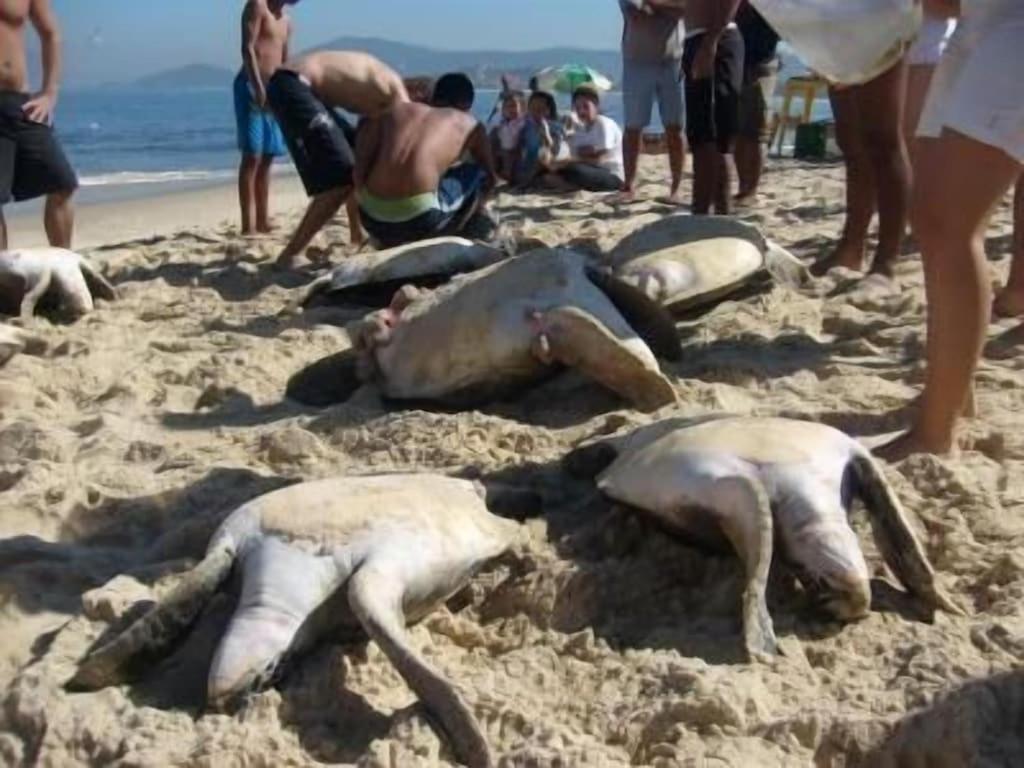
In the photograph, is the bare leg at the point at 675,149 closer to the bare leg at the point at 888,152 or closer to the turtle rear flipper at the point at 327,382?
the bare leg at the point at 888,152

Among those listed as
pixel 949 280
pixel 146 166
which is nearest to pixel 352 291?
pixel 949 280

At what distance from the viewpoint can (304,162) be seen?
652cm

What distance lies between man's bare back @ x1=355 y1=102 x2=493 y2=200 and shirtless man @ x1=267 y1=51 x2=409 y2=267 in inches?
8.0

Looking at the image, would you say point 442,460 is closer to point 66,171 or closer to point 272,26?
point 66,171

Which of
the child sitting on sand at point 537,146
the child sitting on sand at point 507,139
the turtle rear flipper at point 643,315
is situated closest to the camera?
the turtle rear flipper at point 643,315

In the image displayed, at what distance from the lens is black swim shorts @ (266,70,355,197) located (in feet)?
21.2

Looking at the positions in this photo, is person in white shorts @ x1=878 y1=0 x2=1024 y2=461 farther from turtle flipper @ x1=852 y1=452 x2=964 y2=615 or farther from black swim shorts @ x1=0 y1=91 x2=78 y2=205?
black swim shorts @ x1=0 y1=91 x2=78 y2=205

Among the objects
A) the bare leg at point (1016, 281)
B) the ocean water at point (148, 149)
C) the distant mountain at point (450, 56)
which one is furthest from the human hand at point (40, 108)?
the distant mountain at point (450, 56)

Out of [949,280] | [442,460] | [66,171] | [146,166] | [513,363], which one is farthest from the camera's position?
[146,166]

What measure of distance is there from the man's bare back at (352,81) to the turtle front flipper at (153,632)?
424 centimetres

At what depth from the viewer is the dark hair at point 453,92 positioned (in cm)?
721

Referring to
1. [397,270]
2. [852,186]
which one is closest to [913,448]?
[852,186]

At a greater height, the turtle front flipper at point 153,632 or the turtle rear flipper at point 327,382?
the turtle front flipper at point 153,632

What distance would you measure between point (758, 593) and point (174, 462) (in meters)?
1.74
